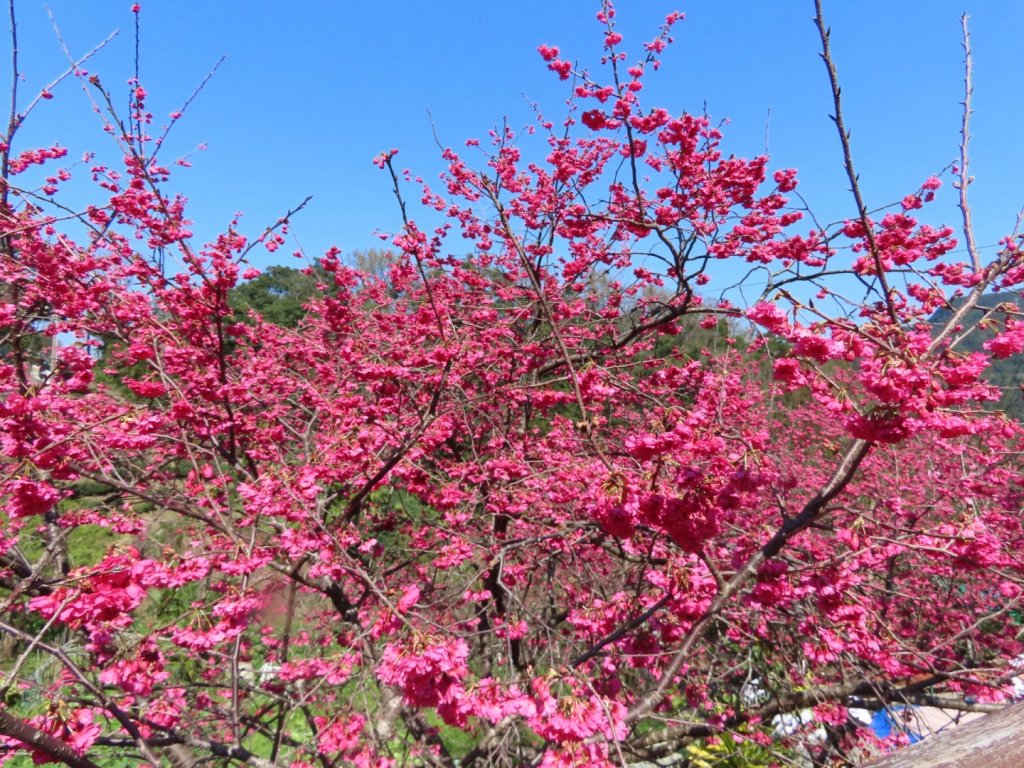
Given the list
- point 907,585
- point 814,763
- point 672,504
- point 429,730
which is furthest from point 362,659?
point 907,585

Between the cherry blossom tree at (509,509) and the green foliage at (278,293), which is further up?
the green foliage at (278,293)

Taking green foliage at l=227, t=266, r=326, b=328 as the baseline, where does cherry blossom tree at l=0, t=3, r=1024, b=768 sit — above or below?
below

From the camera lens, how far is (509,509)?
438 cm

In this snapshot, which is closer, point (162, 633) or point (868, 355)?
point (868, 355)

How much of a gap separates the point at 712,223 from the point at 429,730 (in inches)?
188

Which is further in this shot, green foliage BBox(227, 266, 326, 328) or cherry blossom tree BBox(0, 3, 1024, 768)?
green foliage BBox(227, 266, 326, 328)

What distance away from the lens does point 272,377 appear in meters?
6.32

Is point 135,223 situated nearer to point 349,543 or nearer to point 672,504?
point 349,543

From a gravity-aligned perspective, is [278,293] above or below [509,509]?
above

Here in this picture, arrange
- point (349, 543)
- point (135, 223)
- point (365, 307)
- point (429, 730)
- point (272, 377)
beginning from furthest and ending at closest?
point (365, 307) → point (272, 377) → point (135, 223) → point (349, 543) → point (429, 730)

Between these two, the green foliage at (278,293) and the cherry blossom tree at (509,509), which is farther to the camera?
the green foliage at (278,293)

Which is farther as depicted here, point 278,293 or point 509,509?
point 278,293

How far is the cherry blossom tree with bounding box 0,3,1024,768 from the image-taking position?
196 centimetres

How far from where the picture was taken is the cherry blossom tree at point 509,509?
6.41 feet
